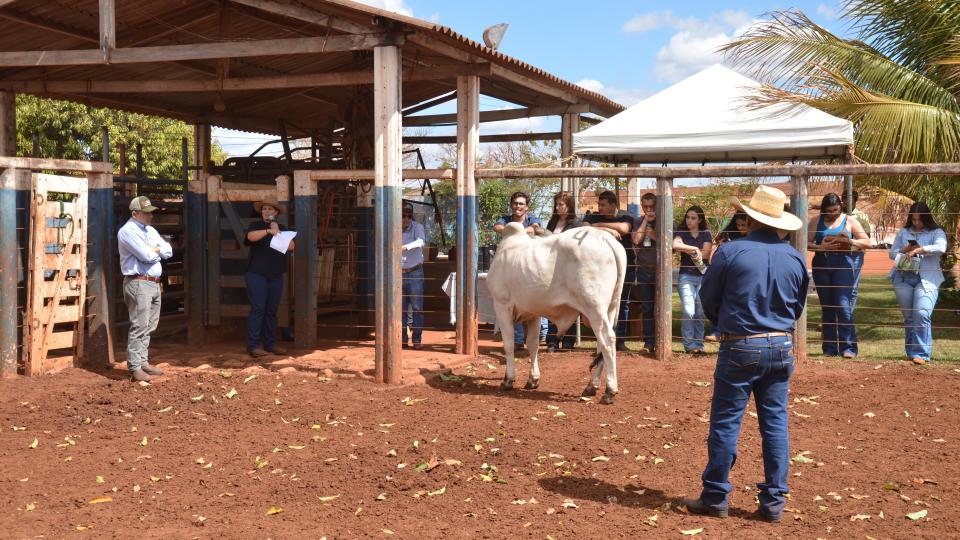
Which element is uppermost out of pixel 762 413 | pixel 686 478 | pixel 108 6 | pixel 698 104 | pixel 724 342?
pixel 108 6

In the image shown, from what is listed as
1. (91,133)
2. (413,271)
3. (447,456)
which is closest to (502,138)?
(413,271)

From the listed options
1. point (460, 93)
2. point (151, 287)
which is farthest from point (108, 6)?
point (460, 93)

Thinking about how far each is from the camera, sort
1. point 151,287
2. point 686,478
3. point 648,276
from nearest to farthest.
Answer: point 686,478, point 151,287, point 648,276

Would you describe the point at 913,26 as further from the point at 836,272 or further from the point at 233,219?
the point at 233,219

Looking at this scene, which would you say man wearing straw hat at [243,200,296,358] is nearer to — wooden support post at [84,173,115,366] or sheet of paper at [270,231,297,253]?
sheet of paper at [270,231,297,253]

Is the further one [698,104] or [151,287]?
[698,104]

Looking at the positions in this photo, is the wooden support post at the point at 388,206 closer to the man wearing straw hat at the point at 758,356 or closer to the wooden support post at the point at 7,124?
the man wearing straw hat at the point at 758,356

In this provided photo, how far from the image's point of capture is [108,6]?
359 inches

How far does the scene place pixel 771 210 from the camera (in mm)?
5336

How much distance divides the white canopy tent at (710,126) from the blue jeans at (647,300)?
63.3 inches

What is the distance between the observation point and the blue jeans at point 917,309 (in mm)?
9445

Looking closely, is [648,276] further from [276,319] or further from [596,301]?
[276,319]

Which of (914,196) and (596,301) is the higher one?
(914,196)

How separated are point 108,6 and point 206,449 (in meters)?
5.10
